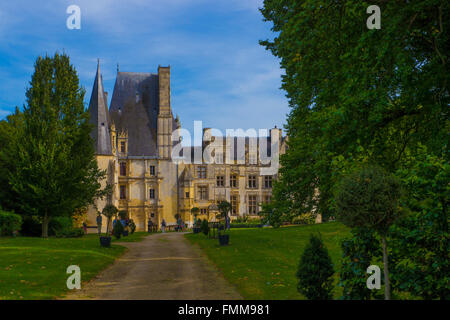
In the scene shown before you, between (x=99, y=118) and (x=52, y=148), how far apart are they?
21687 mm

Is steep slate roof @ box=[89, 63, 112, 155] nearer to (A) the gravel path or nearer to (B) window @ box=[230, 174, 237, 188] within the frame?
(B) window @ box=[230, 174, 237, 188]

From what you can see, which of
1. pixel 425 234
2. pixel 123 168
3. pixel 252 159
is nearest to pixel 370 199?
pixel 425 234

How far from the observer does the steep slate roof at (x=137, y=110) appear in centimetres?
6362

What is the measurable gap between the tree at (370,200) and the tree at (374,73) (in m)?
1.72

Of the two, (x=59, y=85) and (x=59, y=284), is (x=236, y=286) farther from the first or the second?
(x=59, y=85)

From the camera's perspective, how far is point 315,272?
1005 centimetres

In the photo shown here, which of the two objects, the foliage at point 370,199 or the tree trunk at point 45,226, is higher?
the foliage at point 370,199

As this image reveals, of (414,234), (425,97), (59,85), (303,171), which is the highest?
(59,85)

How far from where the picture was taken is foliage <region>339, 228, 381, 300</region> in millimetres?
9992

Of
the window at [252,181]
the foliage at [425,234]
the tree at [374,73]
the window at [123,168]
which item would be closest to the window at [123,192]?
the window at [123,168]

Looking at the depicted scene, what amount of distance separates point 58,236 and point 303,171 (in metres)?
23.1

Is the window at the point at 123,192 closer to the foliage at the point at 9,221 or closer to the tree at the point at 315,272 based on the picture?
the foliage at the point at 9,221
